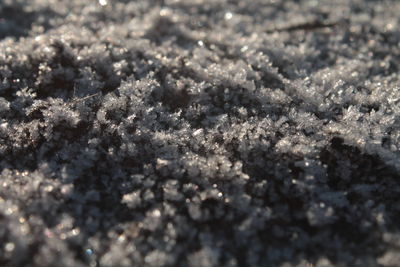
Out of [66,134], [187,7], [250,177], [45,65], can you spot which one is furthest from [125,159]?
[187,7]

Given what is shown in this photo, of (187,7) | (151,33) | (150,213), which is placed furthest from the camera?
(187,7)

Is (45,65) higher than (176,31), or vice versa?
(45,65)

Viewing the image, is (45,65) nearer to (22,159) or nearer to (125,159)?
(22,159)

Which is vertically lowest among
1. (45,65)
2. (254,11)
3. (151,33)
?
(254,11)

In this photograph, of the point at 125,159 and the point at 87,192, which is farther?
the point at 125,159

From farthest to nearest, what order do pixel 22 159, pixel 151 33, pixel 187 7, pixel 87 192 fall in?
pixel 187 7 < pixel 151 33 < pixel 22 159 < pixel 87 192

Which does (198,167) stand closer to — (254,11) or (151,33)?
(151,33)

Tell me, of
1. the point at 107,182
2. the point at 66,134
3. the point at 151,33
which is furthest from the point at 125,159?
the point at 151,33
